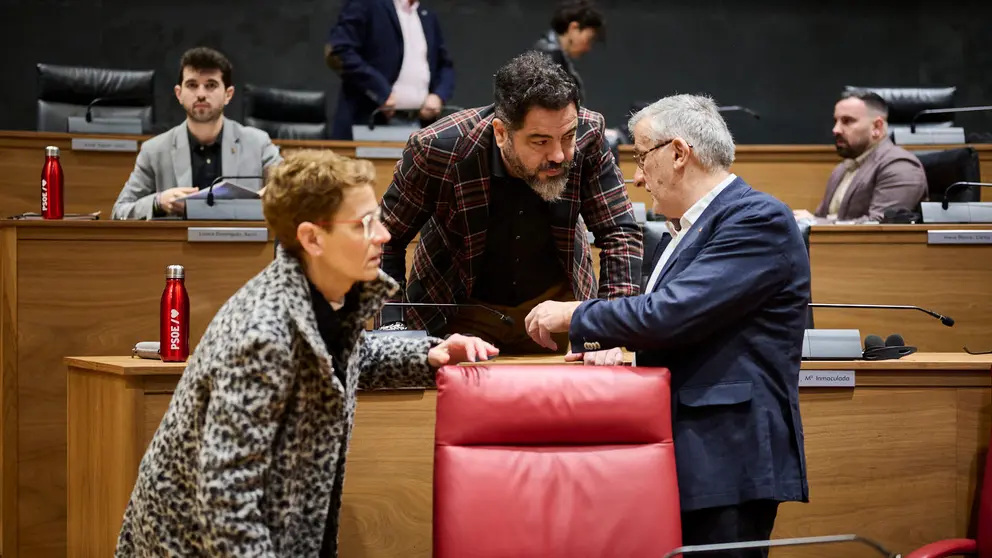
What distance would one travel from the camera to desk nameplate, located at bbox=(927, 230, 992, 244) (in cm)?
373

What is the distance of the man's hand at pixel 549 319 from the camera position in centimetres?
193

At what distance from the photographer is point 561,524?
1649mm

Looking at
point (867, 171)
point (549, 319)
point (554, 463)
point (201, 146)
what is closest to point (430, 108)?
point (201, 146)

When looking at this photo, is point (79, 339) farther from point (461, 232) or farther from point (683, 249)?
point (683, 249)

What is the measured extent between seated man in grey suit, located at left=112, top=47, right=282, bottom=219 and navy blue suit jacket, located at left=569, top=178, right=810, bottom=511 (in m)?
2.78

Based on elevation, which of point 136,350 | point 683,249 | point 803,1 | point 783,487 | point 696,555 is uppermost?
point 803,1

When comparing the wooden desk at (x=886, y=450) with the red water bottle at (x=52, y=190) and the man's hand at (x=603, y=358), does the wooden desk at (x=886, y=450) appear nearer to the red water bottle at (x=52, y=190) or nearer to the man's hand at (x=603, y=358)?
the man's hand at (x=603, y=358)

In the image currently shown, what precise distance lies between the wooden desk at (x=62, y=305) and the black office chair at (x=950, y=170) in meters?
3.21

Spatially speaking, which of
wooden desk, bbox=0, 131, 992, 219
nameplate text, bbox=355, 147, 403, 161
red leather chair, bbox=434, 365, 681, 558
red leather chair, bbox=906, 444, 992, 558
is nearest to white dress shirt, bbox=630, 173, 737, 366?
red leather chair, bbox=434, 365, 681, 558

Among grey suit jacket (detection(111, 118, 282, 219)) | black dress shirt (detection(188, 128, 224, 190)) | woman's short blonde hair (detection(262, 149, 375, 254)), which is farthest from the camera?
black dress shirt (detection(188, 128, 224, 190))

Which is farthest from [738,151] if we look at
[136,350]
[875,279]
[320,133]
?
[136,350]

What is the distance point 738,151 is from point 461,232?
3036 millimetres

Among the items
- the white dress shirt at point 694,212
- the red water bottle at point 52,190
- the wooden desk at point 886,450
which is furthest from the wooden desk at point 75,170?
the white dress shirt at point 694,212

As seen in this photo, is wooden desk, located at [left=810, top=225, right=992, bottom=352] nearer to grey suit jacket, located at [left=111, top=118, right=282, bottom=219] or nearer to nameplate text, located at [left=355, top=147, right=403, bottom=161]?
nameplate text, located at [left=355, top=147, right=403, bottom=161]
